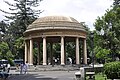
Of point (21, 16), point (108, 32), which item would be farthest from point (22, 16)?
point (108, 32)

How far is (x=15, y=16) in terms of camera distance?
78000 millimetres

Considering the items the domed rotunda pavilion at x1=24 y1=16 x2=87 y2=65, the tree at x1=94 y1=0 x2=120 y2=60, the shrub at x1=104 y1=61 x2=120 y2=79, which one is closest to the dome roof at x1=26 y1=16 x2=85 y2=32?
the domed rotunda pavilion at x1=24 y1=16 x2=87 y2=65

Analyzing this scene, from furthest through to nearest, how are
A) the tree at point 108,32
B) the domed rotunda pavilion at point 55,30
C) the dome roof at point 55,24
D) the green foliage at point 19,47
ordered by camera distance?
1. the green foliage at point 19,47
2. the dome roof at point 55,24
3. the domed rotunda pavilion at point 55,30
4. the tree at point 108,32

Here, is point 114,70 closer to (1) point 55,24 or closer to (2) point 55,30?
(2) point 55,30

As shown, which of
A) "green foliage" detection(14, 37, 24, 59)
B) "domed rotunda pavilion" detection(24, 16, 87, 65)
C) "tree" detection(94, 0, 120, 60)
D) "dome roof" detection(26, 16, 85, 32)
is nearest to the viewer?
"tree" detection(94, 0, 120, 60)

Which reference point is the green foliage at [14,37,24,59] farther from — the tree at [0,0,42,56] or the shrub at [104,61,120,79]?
the shrub at [104,61,120,79]

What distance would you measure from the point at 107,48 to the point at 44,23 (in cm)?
1161

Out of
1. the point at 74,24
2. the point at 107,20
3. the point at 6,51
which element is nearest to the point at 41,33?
the point at 74,24

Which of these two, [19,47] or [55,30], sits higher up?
[55,30]

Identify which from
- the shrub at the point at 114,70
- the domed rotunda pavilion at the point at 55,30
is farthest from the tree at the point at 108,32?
the shrub at the point at 114,70

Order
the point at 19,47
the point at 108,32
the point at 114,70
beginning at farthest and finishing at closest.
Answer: the point at 19,47
the point at 108,32
the point at 114,70

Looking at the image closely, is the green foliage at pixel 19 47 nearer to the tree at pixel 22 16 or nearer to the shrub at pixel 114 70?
the tree at pixel 22 16

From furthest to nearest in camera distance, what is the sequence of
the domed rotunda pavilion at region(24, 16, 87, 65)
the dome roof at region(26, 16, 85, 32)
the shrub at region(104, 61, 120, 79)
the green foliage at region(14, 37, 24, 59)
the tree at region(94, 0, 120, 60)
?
the green foliage at region(14, 37, 24, 59), the dome roof at region(26, 16, 85, 32), the domed rotunda pavilion at region(24, 16, 87, 65), the tree at region(94, 0, 120, 60), the shrub at region(104, 61, 120, 79)

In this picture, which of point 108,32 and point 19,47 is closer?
point 108,32
